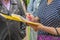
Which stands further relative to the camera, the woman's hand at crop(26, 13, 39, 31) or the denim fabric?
the denim fabric

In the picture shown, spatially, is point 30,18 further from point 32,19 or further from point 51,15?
point 51,15

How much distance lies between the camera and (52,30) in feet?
6.29

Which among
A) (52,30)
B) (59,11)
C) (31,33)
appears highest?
(59,11)

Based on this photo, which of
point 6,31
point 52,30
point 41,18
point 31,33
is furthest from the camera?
point 31,33

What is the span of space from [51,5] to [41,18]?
151 mm

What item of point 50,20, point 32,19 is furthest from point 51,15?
point 32,19

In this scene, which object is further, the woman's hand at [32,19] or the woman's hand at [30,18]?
the woman's hand at [30,18]

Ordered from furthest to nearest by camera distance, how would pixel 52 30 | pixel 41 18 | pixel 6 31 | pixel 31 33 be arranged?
pixel 31 33, pixel 41 18, pixel 52 30, pixel 6 31

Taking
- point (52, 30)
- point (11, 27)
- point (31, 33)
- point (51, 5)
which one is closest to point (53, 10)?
point (51, 5)

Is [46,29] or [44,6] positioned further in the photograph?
[44,6]

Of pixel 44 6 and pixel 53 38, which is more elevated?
pixel 44 6

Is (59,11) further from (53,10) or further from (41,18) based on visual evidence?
(41,18)

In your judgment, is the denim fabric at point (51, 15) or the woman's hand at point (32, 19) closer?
the woman's hand at point (32, 19)

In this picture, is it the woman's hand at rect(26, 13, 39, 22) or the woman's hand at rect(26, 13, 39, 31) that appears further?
the woman's hand at rect(26, 13, 39, 22)
